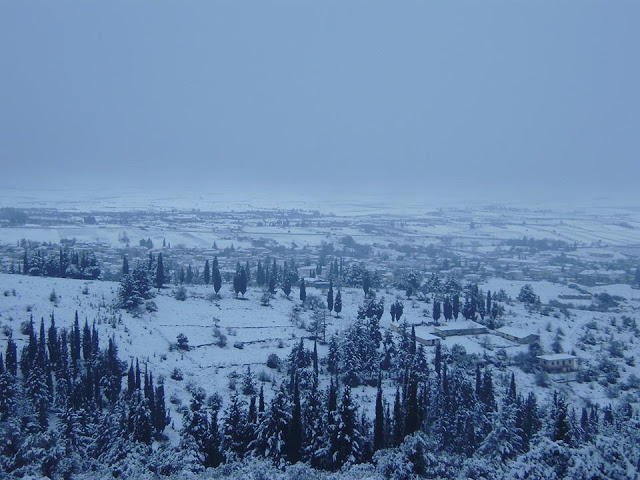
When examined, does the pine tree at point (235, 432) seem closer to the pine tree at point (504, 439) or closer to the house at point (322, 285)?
the pine tree at point (504, 439)

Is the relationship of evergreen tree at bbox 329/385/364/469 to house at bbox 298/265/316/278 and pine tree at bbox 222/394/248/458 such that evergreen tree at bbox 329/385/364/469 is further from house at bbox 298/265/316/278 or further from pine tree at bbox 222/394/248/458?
house at bbox 298/265/316/278

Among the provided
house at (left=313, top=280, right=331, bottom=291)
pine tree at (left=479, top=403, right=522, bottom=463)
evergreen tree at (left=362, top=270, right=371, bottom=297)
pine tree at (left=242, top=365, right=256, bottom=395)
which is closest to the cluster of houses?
evergreen tree at (left=362, top=270, right=371, bottom=297)

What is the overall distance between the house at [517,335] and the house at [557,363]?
3864 mm

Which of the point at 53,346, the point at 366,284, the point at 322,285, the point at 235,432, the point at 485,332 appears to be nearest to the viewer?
the point at 235,432

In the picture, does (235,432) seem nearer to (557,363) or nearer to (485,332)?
(557,363)

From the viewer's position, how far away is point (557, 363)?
3397 centimetres

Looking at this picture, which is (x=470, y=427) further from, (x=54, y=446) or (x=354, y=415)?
(x=54, y=446)

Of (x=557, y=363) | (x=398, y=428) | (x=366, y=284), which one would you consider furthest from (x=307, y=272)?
(x=398, y=428)

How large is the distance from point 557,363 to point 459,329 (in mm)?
7221

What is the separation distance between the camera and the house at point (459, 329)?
3919cm

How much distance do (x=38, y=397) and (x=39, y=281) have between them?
72.9 ft

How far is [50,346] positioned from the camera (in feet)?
92.9

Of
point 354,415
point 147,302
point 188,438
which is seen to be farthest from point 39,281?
point 354,415

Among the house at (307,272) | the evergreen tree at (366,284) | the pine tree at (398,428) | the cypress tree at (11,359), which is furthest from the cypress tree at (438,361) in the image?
the house at (307,272)
